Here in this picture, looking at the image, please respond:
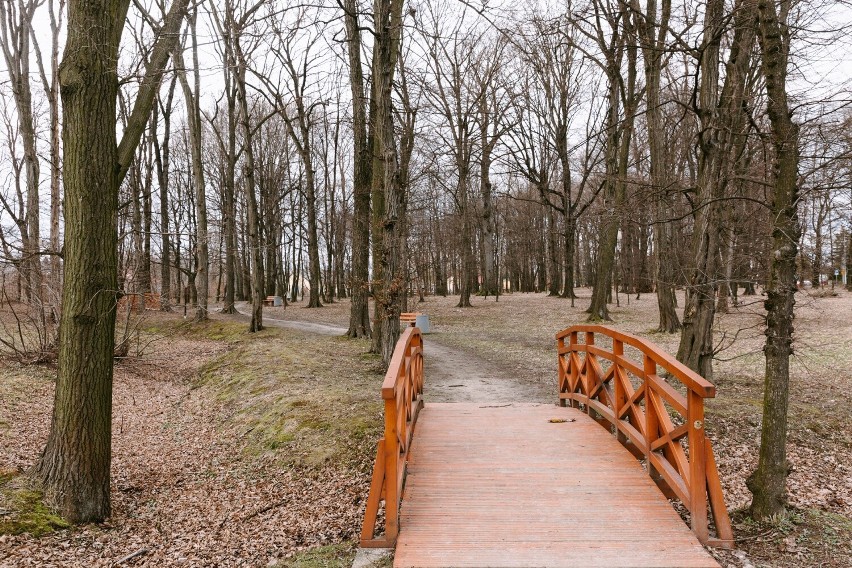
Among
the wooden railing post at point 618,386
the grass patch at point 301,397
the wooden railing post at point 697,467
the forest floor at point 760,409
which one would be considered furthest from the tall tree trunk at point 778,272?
the grass patch at point 301,397

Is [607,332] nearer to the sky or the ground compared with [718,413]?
nearer to the sky

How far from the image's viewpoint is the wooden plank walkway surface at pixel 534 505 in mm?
3779

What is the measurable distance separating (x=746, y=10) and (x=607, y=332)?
4.66 meters

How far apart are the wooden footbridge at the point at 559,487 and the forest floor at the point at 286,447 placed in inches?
21.0

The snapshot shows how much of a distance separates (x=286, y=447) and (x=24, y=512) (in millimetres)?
2886

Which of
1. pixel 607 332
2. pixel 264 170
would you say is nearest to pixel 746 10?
pixel 607 332

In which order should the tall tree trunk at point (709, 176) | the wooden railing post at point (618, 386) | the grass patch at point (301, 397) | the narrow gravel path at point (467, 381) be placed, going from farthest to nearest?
the narrow gravel path at point (467, 381) → the tall tree trunk at point (709, 176) → the grass patch at point (301, 397) → the wooden railing post at point (618, 386)

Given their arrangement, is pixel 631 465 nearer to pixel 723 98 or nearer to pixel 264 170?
pixel 723 98

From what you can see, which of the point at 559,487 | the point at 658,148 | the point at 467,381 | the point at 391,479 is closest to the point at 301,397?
the point at 467,381

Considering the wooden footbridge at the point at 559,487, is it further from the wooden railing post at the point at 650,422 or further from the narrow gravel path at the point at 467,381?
the narrow gravel path at the point at 467,381

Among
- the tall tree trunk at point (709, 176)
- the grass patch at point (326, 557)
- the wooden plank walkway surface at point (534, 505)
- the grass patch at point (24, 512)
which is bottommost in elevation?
the grass patch at point (326, 557)

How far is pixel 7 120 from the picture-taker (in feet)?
65.6

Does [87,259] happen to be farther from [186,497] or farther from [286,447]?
[286,447]

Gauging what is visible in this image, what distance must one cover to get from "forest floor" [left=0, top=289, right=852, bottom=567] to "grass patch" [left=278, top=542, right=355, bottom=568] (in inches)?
0.8
